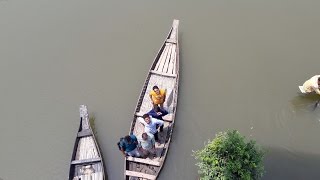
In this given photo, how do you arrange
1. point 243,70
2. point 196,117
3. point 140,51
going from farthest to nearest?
point 140,51 → point 243,70 → point 196,117

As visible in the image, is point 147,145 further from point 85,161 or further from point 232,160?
point 232,160

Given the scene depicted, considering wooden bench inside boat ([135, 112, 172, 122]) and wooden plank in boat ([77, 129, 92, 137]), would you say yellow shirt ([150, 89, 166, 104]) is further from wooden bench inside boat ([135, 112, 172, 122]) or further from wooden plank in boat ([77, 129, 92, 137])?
wooden plank in boat ([77, 129, 92, 137])

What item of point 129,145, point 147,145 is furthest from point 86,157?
point 147,145

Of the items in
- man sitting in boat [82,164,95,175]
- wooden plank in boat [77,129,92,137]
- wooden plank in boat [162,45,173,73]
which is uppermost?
wooden plank in boat [162,45,173,73]

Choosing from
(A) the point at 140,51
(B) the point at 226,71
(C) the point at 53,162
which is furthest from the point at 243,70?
(C) the point at 53,162

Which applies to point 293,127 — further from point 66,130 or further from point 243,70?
point 66,130

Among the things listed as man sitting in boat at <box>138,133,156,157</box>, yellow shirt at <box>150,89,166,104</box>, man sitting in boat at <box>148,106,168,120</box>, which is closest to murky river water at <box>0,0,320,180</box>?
man sitting in boat at <box>138,133,156,157</box>

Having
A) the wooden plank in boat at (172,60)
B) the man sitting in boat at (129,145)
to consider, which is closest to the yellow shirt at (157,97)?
the man sitting in boat at (129,145)
